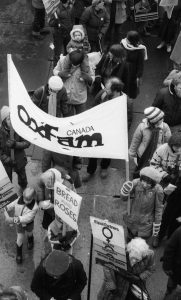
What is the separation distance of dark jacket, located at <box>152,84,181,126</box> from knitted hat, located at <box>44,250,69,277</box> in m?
2.88

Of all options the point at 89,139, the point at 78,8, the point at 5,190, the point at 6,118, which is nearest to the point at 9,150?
the point at 6,118

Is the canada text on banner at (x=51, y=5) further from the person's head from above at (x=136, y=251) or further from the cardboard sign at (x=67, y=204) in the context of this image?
the person's head from above at (x=136, y=251)

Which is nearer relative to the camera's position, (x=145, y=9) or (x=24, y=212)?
(x=24, y=212)

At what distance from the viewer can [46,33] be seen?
10438mm

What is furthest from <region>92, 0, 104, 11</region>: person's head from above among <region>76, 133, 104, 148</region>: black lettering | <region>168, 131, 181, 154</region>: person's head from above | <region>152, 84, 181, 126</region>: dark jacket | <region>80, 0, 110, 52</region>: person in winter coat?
<region>76, 133, 104, 148</region>: black lettering

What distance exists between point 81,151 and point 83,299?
186 centimetres

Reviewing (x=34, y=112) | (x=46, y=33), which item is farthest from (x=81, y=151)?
(x=46, y=33)

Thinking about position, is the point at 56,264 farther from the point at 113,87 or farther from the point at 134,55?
the point at 134,55

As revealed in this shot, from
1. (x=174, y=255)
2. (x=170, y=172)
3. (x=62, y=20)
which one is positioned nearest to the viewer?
(x=174, y=255)

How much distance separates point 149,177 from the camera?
220 inches

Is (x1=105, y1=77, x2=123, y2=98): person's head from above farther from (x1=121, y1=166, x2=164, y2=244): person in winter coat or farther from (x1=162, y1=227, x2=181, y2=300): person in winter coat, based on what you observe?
(x1=162, y1=227, x2=181, y2=300): person in winter coat

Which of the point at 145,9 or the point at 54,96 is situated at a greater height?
the point at 145,9

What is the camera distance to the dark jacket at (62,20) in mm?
8789

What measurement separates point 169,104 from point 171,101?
50 mm
